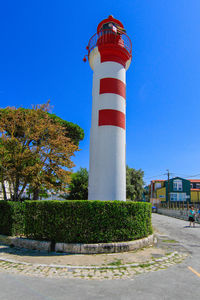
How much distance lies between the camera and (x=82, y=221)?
830 cm

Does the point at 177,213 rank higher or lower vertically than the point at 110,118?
lower

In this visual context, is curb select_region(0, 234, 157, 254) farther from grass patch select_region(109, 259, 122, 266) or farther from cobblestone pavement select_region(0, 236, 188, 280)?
grass patch select_region(109, 259, 122, 266)

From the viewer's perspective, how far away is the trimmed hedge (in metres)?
8.21

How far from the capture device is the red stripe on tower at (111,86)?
13438 mm

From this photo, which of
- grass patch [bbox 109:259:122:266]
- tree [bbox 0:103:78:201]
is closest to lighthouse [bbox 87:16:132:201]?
tree [bbox 0:103:78:201]

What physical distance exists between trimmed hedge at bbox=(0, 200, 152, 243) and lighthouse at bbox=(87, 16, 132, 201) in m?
3.22

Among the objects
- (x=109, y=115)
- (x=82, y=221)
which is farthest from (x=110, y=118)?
(x=82, y=221)

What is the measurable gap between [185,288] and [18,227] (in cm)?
804

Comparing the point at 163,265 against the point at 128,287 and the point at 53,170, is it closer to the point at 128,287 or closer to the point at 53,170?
the point at 128,287

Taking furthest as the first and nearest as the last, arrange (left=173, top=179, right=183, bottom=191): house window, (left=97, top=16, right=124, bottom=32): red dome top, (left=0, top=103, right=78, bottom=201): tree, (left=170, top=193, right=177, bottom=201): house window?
(left=173, top=179, right=183, bottom=191): house window, (left=170, top=193, right=177, bottom=201): house window, (left=97, top=16, right=124, bottom=32): red dome top, (left=0, top=103, right=78, bottom=201): tree

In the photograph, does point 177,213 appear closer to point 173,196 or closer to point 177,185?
point 173,196

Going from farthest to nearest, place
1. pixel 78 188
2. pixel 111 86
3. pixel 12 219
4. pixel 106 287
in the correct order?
pixel 78 188, pixel 111 86, pixel 12 219, pixel 106 287

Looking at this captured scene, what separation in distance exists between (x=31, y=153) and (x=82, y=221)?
18.0ft

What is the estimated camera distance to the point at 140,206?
31.7 feet
